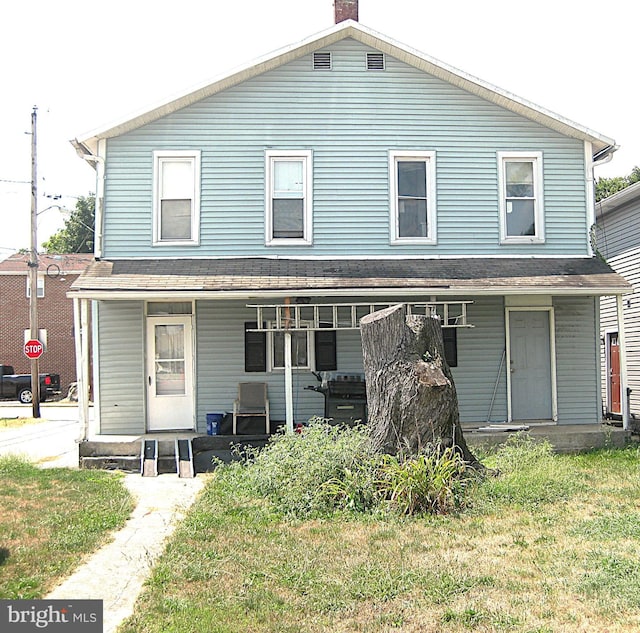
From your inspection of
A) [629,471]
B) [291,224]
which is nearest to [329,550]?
[629,471]

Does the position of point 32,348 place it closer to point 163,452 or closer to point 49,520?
point 163,452

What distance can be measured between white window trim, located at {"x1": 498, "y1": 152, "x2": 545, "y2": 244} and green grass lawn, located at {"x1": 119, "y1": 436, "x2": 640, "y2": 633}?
587cm

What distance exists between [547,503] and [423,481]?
1405mm

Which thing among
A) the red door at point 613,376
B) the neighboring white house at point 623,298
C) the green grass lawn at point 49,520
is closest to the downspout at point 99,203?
the green grass lawn at point 49,520

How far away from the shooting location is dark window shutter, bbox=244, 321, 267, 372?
12734 millimetres

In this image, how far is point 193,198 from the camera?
42.2ft

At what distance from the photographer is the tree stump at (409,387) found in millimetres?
8172

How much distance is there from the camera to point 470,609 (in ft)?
15.7

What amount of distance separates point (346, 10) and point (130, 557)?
428 inches

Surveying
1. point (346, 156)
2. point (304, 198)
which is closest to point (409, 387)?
point (304, 198)

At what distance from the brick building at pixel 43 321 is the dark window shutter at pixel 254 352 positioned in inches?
807

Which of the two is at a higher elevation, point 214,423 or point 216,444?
point 214,423

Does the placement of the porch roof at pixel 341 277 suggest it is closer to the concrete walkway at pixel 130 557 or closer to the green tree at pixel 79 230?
the concrete walkway at pixel 130 557

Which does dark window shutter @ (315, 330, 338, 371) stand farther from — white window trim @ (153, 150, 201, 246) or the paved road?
the paved road
